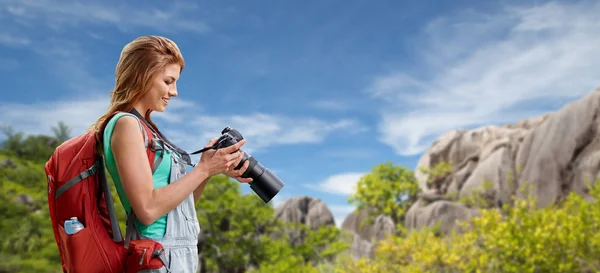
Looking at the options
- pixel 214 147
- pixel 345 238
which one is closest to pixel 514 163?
pixel 345 238

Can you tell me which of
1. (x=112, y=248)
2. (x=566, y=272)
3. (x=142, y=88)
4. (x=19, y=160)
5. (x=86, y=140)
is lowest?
(x=566, y=272)

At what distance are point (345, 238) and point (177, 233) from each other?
28951 mm

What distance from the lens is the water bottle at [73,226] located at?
167cm

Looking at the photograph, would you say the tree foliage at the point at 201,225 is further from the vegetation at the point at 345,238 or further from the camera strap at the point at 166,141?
the camera strap at the point at 166,141

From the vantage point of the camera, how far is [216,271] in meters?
21.8

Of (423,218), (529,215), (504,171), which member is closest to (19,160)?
(529,215)

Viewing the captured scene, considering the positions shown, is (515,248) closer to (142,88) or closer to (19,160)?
(142,88)

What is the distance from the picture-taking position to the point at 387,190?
28.1 metres

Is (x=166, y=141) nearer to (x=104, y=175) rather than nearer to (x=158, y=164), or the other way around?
(x=158, y=164)

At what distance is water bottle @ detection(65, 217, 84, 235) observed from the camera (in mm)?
1672

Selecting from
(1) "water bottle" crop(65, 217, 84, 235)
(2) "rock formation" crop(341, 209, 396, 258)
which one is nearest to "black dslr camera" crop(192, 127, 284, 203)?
(1) "water bottle" crop(65, 217, 84, 235)

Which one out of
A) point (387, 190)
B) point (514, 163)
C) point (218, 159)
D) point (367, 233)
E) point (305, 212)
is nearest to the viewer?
point (218, 159)

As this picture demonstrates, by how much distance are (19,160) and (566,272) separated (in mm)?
14650

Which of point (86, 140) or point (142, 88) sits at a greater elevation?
point (142, 88)
